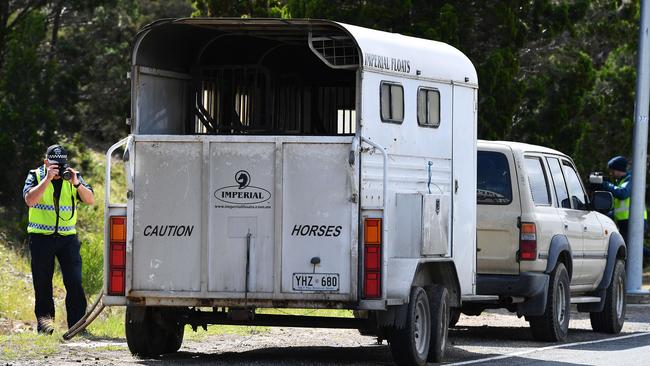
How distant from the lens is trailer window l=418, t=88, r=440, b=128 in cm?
1170

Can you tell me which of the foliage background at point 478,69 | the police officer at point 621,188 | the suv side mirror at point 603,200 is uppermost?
the foliage background at point 478,69

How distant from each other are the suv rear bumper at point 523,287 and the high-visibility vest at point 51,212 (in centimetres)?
401

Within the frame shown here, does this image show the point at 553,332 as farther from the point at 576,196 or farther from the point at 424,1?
the point at 424,1

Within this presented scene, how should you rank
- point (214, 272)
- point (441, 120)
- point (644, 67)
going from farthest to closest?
point (644, 67) → point (441, 120) → point (214, 272)

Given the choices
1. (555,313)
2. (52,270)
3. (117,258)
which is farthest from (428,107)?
(52,270)

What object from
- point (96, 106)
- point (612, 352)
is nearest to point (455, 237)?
point (612, 352)

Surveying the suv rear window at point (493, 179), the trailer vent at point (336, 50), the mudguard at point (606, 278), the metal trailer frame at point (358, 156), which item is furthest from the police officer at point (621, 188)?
the trailer vent at point (336, 50)

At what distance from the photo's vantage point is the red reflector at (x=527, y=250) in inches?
535

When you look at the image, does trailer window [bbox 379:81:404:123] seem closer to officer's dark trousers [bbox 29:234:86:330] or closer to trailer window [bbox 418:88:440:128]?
trailer window [bbox 418:88:440:128]

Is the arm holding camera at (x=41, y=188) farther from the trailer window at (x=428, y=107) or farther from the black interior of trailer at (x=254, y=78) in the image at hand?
the trailer window at (x=428, y=107)

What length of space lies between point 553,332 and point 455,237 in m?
2.41

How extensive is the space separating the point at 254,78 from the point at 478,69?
915 centimetres

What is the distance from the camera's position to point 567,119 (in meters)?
23.0

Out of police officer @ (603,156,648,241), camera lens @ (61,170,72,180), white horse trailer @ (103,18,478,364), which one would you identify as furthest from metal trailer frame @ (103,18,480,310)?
police officer @ (603,156,648,241)
